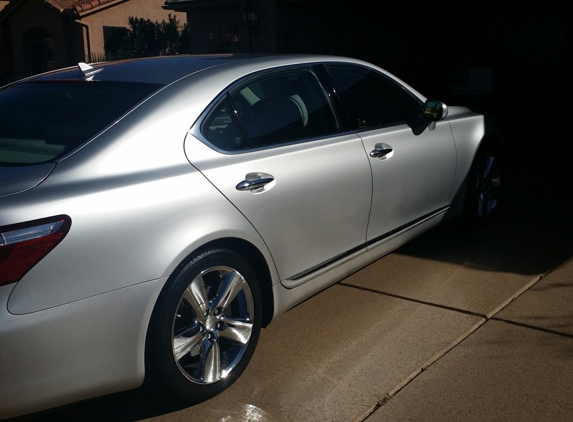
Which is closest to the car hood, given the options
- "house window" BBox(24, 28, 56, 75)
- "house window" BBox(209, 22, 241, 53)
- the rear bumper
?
the rear bumper

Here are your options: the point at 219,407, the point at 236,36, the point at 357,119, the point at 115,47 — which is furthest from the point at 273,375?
the point at 115,47

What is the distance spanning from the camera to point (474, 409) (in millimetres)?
3324

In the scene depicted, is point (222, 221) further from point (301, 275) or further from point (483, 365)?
point (483, 365)

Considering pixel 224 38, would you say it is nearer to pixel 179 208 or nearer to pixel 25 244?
pixel 179 208

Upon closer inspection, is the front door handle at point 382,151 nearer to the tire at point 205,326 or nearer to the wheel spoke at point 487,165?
the tire at point 205,326

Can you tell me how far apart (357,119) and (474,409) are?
1980 millimetres

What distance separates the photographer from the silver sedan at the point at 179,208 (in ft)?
8.96

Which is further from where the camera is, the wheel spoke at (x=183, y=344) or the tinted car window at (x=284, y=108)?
the tinted car window at (x=284, y=108)

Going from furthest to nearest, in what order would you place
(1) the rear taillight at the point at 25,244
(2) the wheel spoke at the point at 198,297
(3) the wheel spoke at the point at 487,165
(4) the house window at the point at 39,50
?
(4) the house window at the point at 39,50 → (3) the wheel spoke at the point at 487,165 → (2) the wheel spoke at the point at 198,297 → (1) the rear taillight at the point at 25,244

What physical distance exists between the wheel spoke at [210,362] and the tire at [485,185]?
118 inches

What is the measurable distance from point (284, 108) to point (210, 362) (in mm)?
1525

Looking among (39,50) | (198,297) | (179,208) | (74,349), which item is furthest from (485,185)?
(39,50)

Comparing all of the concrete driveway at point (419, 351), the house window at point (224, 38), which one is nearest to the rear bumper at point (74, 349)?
the concrete driveway at point (419, 351)

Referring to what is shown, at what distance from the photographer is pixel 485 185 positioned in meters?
6.04
